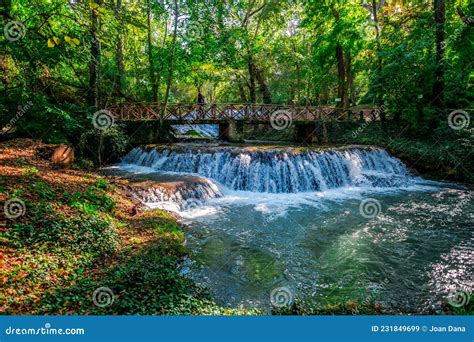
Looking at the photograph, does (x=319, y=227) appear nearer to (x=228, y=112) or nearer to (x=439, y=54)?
(x=439, y=54)

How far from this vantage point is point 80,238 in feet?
17.5

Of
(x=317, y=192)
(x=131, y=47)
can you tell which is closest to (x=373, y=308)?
(x=317, y=192)

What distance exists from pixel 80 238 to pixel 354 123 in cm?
1885

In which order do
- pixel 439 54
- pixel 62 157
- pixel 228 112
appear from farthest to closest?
pixel 228 112 → pixel 439 54 → pixel 62 157

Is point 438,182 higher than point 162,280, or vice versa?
point 438,182

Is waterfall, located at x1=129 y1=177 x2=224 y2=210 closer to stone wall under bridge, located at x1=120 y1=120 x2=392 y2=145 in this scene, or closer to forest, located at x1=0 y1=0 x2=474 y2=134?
forest, located at x1=0 y1=0 x2=474 y2=134

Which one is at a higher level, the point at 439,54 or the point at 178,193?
the point at 439,54

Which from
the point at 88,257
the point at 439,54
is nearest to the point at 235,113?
the point at 439,54

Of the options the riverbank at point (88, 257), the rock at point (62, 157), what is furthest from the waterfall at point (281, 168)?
the riverbank at point (88, 257)

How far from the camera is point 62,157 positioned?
9.85 meters

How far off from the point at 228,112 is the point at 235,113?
0.48m

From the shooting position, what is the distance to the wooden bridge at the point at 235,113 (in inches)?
704

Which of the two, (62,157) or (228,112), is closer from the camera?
(62,157)

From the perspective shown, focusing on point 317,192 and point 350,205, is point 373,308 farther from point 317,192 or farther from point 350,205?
point 317,192
